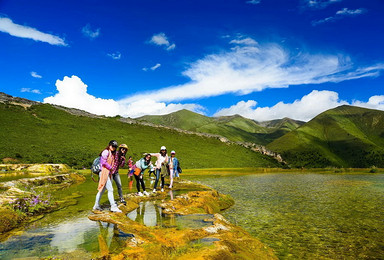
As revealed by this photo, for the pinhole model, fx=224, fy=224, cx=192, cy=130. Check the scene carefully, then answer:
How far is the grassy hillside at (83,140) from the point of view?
5034 centimetres

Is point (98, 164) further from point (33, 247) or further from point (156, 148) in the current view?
point (156, 148)

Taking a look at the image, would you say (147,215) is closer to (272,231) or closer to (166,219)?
(166,219)

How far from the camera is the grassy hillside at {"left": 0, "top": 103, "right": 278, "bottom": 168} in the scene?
1982 inches

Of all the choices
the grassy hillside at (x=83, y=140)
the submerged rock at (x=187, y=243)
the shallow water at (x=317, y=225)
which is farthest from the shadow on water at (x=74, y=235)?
the grassy hillside at (x=83, y=140)

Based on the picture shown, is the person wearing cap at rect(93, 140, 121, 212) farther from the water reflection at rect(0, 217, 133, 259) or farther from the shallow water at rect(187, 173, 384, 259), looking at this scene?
the shallow water at rect(187, 173, 384, 259)

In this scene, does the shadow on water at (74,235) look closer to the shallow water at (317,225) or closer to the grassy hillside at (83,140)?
the shallow water at (317,225)

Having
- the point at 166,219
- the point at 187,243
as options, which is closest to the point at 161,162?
the point at 166,219

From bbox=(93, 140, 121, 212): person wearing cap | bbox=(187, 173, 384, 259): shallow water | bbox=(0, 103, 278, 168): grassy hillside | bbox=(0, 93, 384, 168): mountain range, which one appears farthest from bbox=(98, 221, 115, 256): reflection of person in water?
bbox=(0, 103, 278, 168): grassy hillside

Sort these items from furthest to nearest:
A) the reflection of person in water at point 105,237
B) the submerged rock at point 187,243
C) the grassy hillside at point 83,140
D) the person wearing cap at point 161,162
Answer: the grassy hillside at point 83,140, the person wearing cap at point 161,162, the reflection of person in water at point 105,237, the submerged rock at point 187,243

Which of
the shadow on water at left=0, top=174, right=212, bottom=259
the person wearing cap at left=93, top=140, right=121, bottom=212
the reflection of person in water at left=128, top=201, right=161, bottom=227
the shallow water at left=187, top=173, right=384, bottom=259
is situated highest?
the person wearing cap at left=93, top=140, right=121, bottom=212

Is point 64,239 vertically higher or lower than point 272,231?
higher

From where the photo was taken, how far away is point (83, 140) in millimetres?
65250

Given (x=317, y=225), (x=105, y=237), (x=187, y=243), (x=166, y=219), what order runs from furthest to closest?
(x=317, y=225)
(x=166, y=219)
(x=105, y=237)
(x=187, y=243)

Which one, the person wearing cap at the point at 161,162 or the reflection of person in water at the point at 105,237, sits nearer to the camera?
the reflection of person in water at the point at 105,237
